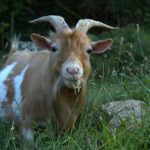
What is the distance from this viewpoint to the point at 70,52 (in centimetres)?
761

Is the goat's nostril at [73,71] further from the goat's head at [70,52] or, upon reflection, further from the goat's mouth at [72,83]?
the goat's mouth at [72,83]

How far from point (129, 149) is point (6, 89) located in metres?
2.50

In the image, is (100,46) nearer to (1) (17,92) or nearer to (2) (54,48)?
(2) (54,48)

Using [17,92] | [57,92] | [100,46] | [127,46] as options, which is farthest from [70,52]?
[127,46]

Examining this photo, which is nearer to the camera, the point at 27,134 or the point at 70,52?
the point at 70,52

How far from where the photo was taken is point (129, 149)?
698cm

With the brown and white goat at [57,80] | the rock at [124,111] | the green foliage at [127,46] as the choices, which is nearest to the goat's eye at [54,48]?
the brown and white goat at [57,80]

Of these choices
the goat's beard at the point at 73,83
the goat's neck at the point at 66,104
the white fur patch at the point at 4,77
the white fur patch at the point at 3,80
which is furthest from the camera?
the white fur patch at the point at 4,77

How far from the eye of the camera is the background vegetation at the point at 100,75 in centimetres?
710

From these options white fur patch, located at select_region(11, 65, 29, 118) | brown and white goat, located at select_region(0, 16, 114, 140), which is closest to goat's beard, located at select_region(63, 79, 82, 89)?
brown and white goat, located at select_region(0, 16, 114, 140)

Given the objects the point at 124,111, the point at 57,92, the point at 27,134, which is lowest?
the point at 27,134

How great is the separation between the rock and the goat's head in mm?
434

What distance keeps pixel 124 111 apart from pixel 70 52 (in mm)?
842

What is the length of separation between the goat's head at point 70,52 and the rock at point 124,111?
434 mm
